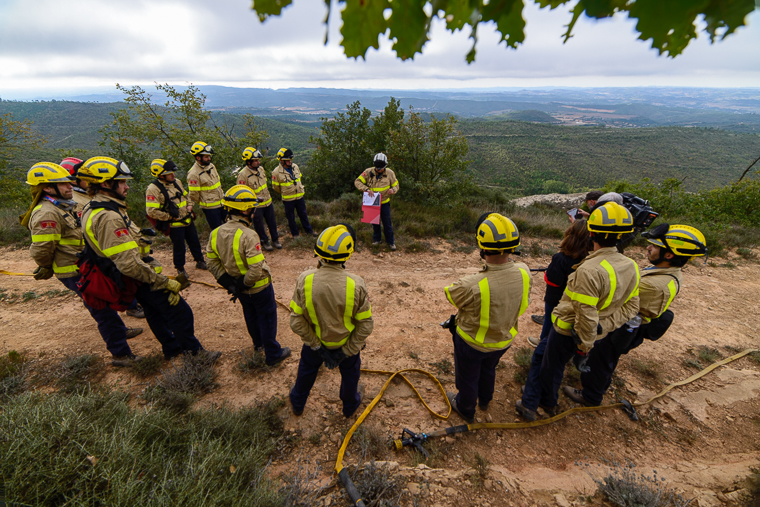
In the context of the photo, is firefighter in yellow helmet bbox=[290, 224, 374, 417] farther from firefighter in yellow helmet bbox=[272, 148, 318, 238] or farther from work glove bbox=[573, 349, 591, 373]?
firefighter in yellow helmet bbox=[272, 148, 318, 238]

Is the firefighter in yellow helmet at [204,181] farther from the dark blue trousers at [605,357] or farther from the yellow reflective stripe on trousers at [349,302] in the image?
the dark blue trousers at [605,357]

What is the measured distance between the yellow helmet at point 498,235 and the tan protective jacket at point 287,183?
18.7 feet

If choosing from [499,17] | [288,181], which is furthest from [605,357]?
[288,181]

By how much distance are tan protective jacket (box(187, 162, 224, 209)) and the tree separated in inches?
240

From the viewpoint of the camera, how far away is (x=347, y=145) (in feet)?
42.0

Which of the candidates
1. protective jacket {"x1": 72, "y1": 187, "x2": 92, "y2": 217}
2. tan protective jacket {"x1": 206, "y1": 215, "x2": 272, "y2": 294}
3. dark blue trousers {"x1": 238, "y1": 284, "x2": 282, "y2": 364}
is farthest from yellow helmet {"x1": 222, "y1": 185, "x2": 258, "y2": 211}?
protective jacket {"x1": 72, "y1": 187, "x2": 92, "y2": 217}

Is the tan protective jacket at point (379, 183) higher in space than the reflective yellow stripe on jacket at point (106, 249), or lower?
lower

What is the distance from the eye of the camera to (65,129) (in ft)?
217

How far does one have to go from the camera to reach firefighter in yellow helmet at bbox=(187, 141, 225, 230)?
589cm

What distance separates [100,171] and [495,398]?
5161 millimetres

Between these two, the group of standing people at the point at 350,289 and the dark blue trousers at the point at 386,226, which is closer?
the group of standing people at the point at 350,289

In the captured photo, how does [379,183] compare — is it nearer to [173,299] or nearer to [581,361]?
[173,299]

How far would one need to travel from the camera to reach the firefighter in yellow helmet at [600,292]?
2.70 metres

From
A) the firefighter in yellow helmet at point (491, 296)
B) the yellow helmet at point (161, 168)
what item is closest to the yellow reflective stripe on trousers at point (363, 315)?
the firefighter in yellow helmet at point (491, 296)
